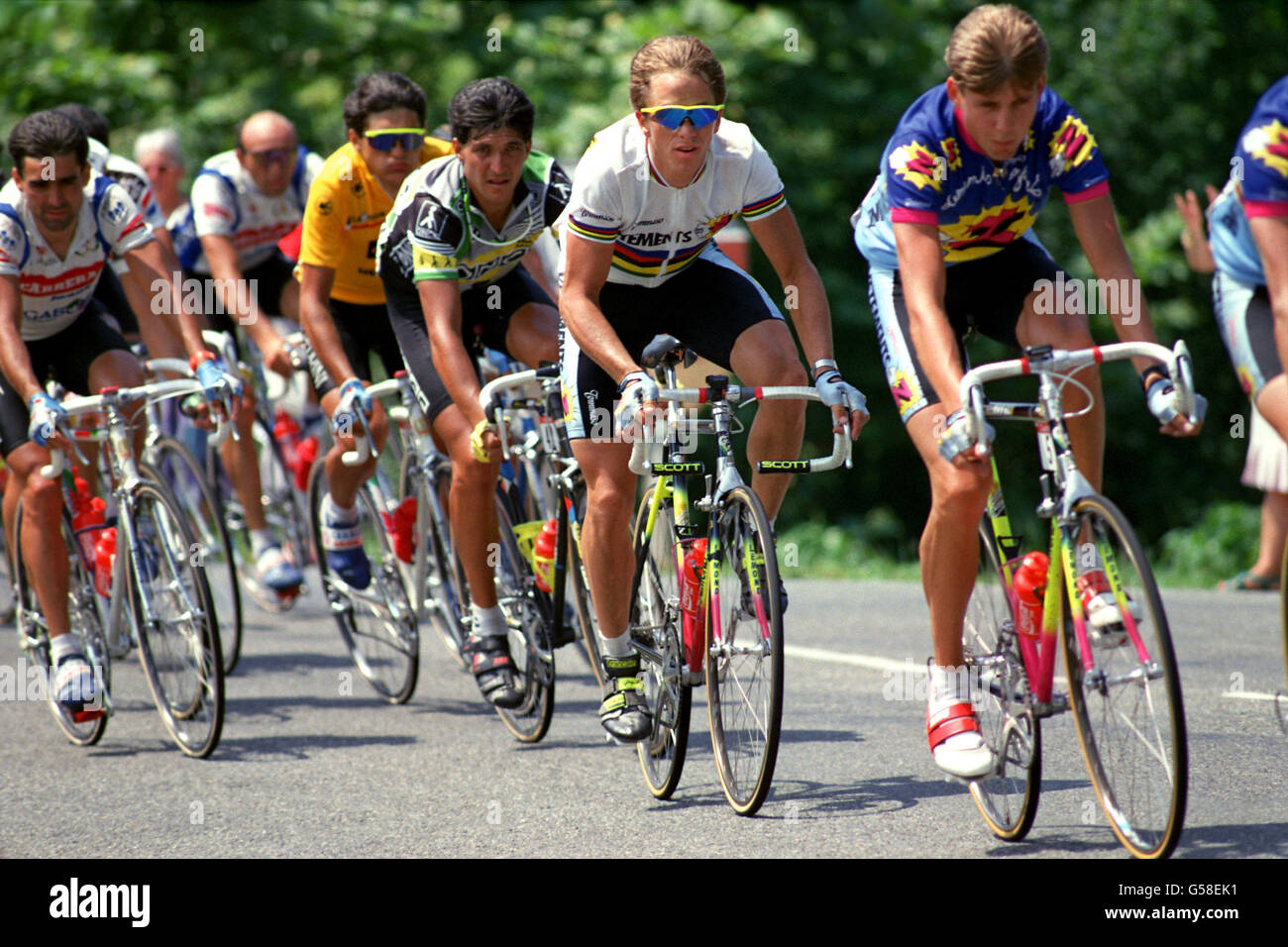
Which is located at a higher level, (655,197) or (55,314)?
(655,197)

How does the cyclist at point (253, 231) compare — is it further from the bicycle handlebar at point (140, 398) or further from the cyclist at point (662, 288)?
the cyclist at point (662, 288)

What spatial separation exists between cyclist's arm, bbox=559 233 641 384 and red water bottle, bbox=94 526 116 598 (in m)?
2.47

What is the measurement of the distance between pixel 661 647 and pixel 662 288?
1.20 meters

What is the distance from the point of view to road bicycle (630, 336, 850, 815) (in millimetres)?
4547

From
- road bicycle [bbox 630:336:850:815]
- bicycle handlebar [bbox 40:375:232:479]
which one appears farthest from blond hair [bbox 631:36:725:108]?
bicycle handlebar [bbox 40:375:232:479]

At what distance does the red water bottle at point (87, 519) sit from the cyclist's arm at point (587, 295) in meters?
2.63

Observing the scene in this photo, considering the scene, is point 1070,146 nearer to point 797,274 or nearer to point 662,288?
point 797,274

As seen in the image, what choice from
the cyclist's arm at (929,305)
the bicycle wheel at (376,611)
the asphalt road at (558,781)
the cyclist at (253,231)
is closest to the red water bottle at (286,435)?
the cyclist at (253,231)

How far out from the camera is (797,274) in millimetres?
5121

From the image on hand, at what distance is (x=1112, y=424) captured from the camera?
1956 centimetres

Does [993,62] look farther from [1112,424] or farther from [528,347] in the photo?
[1112,424]

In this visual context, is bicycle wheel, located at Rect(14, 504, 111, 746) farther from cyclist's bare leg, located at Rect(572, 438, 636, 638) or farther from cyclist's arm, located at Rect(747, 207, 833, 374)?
cyclist's arm, located at Rect(747, 207, 833, 374)

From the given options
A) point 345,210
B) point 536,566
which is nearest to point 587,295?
point 536,566

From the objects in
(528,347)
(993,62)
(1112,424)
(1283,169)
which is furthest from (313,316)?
(1112,424)
